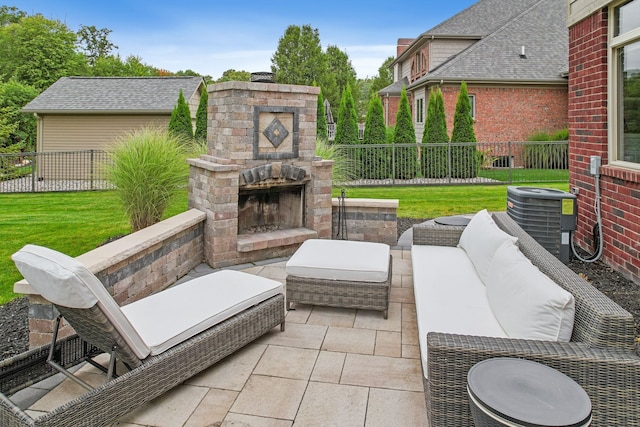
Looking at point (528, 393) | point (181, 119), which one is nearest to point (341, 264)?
point (528, 393)

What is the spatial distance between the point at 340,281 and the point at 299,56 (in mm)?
33619

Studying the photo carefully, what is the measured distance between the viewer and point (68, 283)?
7.83ft

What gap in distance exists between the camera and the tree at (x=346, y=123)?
590 inches

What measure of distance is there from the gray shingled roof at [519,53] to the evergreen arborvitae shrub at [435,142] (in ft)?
8.47

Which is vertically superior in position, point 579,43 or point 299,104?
point 579,43

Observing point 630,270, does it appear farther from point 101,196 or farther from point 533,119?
point 533,119

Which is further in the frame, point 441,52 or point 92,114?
point 441,52

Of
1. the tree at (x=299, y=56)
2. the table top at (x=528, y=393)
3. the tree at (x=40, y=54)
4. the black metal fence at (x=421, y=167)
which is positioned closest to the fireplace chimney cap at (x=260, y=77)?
the table top at (x=528, y=393)

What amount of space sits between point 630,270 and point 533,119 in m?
14.7

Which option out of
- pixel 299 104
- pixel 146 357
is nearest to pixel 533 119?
pixel 299 104

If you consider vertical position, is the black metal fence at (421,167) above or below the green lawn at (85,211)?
above

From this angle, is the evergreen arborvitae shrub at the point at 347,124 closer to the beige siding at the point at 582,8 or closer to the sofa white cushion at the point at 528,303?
the beige siding at the point at 582,8

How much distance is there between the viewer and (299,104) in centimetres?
629

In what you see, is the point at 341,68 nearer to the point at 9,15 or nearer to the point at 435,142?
the point at 9,15
